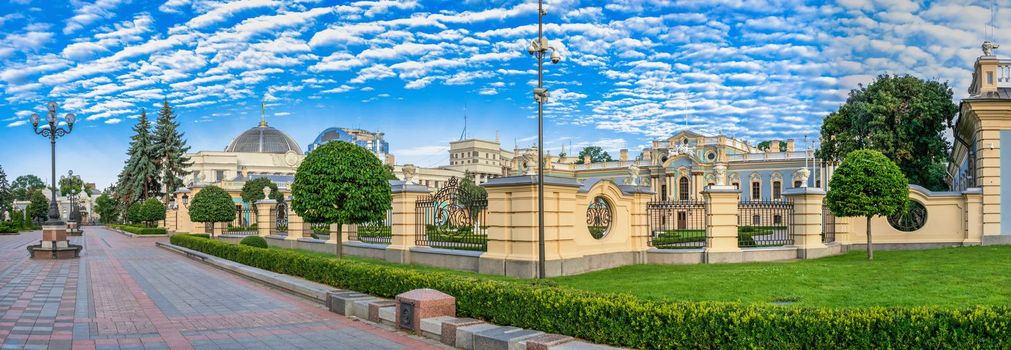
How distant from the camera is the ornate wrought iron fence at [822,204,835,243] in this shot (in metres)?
21.3

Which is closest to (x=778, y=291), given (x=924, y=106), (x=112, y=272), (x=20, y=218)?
(x=112, y=272)

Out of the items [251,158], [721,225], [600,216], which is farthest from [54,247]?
Answer: [251,158]

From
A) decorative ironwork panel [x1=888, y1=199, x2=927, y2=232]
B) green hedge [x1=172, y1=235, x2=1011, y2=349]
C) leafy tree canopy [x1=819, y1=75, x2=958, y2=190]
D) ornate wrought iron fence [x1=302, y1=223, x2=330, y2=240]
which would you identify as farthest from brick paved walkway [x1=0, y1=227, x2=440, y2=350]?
leafy tree canopy [x1=819, y1=75, x2=958, y2=190]

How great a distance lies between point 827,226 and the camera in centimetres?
2150

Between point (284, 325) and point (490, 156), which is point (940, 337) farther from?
point (490, 156)

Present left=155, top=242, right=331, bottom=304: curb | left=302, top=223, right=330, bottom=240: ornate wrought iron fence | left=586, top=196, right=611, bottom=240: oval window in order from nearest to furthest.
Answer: left=155, top=242, right=331, bottom=304: curb, left=586, top=196, right=611, bottom=240: oval window, left=302, top=223, right=330, bottom=240: ornate wrought iron fence

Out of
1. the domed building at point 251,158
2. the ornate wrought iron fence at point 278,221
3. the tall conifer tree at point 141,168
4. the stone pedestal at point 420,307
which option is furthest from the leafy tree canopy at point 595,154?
the stone pedestal at point 420,307

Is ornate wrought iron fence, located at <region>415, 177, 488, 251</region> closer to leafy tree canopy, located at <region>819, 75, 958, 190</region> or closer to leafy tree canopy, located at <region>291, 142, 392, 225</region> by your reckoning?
leafy tree canopy, located at <region>291, 142, 392, 225</region>

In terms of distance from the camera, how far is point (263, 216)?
29.5 m

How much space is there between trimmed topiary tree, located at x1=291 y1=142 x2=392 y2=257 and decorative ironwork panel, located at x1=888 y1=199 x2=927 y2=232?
16.0 metres

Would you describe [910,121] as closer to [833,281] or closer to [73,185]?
[833,281]

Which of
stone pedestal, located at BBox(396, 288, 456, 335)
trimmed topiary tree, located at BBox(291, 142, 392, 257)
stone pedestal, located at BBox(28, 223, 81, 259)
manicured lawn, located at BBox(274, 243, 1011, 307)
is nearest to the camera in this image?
stone pedestal, located at BBox(396, 288, 456, 335)

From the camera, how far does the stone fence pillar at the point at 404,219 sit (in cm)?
1894

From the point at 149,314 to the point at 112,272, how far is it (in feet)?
31.3
